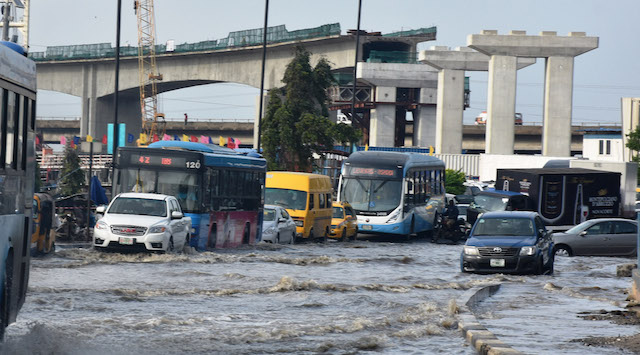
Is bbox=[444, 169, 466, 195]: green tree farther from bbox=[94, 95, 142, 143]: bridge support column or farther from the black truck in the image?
bbox=[94, 95, 142, 143]: bridge support column

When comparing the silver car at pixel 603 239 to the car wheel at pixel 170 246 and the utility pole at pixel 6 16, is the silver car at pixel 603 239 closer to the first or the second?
the car wheel at pixel 170 246

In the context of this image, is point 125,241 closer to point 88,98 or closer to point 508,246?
point 508,246

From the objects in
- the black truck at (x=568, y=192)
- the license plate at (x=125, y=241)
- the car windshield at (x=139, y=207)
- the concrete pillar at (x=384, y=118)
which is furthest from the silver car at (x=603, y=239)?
the concrete pillar at (x=384, y=118)

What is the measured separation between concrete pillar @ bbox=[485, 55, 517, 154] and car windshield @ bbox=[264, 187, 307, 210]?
3104 cm

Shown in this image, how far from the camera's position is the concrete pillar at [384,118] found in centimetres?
8406

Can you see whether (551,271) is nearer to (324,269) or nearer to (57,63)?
(324,269)

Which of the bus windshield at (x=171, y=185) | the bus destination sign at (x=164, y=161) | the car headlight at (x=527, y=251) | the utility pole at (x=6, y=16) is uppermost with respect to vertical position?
the utility pole at (x=6, y=16)

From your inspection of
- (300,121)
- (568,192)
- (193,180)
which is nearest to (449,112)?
(300,121)

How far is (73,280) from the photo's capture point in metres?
19.5

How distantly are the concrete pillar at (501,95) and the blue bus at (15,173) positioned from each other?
182 ft

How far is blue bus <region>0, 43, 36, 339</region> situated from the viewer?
32.9ft

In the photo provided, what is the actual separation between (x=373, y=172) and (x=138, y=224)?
1707cm

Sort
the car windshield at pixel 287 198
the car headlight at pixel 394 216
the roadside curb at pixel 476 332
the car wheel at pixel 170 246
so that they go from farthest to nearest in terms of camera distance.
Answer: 1. the car headlight at pixel 394 216
2. the car windshield at pixel 287 198
3. the car wheel at pixel 170 246
4. the roadside curb at pixel 476 332

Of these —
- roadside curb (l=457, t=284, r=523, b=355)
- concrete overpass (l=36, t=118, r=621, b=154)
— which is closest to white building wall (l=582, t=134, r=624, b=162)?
concrete overpass (l=36, t=118, r=621, b=154)
